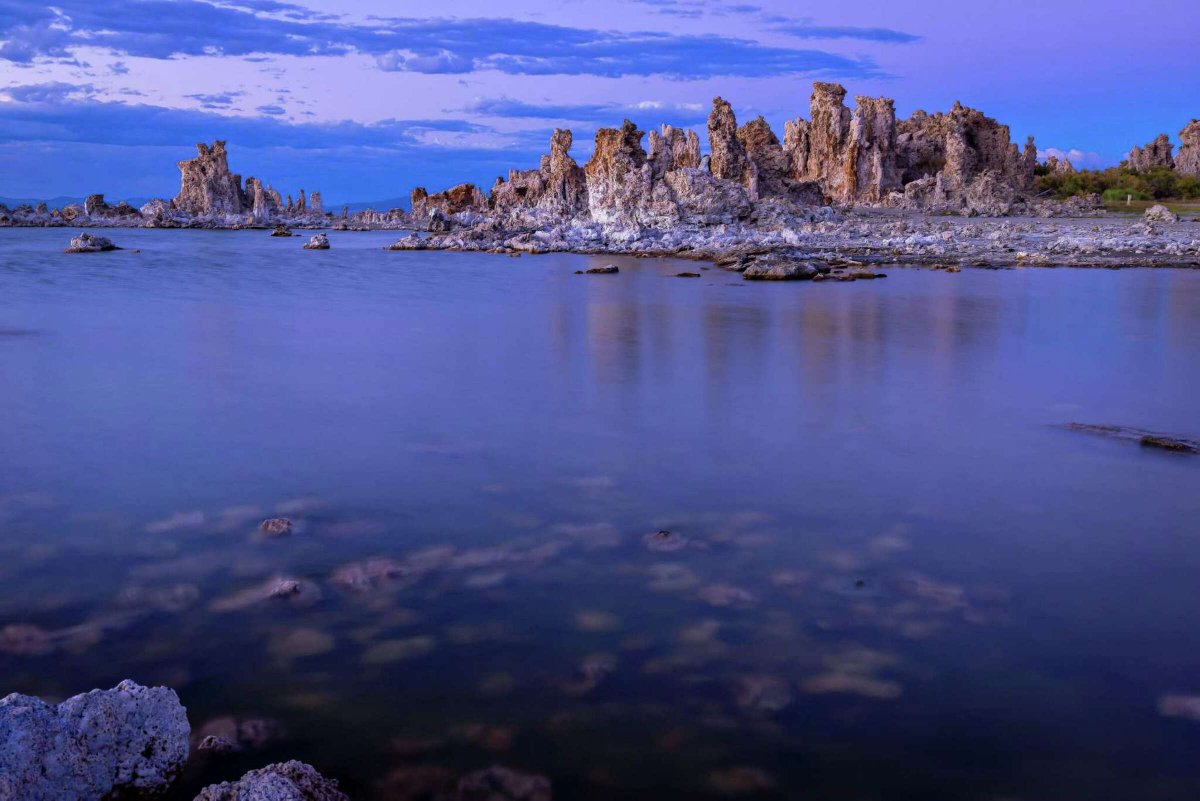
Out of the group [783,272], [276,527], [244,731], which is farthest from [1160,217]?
[244,731]

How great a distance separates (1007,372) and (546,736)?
8840 millimetres

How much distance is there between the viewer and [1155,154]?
7931 cm

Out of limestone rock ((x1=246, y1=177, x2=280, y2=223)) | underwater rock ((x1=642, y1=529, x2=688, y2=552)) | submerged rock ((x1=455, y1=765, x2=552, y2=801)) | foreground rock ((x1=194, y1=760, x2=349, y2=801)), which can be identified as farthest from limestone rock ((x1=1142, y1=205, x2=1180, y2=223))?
limestone rock ((x1=246, y1=177, x2=280, y2=223))

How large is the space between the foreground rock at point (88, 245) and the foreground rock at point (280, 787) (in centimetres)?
4210

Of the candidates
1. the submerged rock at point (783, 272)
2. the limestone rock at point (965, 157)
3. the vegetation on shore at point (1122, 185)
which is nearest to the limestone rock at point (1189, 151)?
the vegetation on shore at point (1122, 185)

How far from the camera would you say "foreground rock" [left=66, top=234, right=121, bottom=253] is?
3906 centimetres

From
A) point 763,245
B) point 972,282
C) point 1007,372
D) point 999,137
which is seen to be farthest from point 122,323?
point 999,137

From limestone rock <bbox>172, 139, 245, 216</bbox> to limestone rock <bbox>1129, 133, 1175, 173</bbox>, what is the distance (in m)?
82.2

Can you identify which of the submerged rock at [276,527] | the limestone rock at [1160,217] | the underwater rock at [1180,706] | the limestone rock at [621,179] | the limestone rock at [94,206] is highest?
the limestone rock at [94,206]

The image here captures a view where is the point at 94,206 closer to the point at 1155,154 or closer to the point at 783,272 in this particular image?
the point at 783,272

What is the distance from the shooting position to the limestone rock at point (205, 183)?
92812mm

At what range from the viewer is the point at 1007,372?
1051 cm

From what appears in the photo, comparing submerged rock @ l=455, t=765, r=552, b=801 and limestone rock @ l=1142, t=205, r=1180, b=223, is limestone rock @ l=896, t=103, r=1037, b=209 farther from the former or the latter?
submerged rock @ l=455, t=765, r=552, b=801

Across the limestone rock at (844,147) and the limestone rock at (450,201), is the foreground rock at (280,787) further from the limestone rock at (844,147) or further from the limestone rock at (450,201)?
the limestone rock at (450,201)
